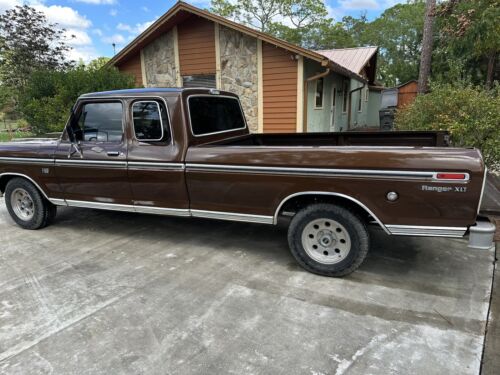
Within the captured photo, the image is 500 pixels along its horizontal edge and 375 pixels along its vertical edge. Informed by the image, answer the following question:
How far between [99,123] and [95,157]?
0.43 m

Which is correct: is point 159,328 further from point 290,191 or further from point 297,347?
point 290,191

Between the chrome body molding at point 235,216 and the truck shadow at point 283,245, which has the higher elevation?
the chrome body molding at point 235,216

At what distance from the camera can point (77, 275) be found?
376 centimetres

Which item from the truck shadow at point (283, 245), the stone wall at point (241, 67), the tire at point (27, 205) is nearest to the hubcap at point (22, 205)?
the tire at point (27, 205)

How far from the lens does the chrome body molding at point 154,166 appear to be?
395cm

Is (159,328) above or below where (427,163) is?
below

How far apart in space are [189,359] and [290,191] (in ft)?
5.70

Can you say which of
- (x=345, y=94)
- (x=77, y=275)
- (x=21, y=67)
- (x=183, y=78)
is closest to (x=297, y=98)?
(x=183, y=78)

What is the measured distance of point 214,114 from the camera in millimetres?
4617

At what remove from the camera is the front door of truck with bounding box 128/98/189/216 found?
3.98 m

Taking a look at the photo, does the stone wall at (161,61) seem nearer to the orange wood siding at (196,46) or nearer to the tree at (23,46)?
the orange wood siding at (196,46)

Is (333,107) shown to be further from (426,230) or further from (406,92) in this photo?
(426,230)

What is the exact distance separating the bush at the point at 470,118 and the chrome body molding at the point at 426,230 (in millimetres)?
3157

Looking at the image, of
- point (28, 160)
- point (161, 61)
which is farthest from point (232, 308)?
point (161, 61)
